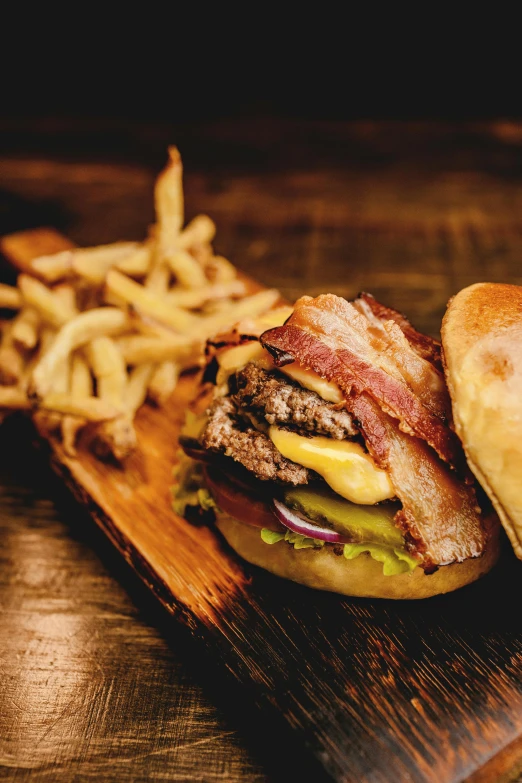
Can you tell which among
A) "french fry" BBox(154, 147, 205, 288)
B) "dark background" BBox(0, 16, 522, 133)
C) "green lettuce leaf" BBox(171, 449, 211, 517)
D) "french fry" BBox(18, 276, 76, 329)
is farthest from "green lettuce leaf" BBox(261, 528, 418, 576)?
"dark background" BBox(0, 16, 522, 133)

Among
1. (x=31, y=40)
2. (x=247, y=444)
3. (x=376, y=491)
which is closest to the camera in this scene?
(x=376, y=491)

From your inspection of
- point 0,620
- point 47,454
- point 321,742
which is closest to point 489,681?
point 321,742

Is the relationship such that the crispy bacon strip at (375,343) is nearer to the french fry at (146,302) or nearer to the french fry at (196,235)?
the french fry at (146,302)

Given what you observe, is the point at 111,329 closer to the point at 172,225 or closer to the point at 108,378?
the point at 108,378

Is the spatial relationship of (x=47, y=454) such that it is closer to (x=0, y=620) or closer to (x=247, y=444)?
(x=0, y=620)

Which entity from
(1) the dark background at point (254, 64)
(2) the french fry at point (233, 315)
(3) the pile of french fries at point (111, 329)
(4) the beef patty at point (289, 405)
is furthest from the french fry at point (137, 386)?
(1) the dark background at point (254, 64)

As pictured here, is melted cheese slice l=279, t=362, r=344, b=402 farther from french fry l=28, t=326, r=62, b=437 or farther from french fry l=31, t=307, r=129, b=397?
french fry l=28, t=326, r=62, b=437

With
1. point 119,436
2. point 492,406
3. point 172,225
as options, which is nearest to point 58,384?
point 119,436
